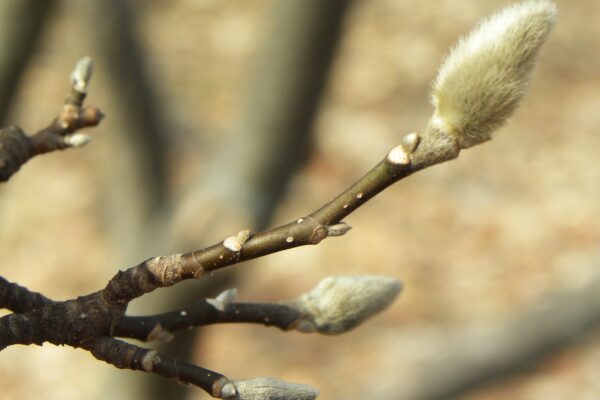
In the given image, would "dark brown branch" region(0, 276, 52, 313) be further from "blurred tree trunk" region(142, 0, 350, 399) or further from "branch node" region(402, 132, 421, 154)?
"blurred tree trunk" region(142, 0, 350, 399)

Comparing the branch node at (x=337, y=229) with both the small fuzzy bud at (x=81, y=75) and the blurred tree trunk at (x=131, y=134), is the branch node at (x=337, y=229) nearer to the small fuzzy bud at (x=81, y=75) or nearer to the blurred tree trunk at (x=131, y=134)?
the small fuzzy bud at (x=81, y=75)

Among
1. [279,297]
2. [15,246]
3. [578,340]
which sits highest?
[15,246]

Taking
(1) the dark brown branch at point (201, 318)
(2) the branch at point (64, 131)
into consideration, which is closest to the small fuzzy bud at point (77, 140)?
(2) the branch at point (64, 131)

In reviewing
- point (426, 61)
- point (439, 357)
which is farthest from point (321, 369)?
point (426, 61)

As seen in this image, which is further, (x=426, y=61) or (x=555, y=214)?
(x=426, y=61)

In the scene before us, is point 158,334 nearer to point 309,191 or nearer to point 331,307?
point 331,307

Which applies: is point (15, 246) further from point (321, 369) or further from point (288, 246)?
point (288, 246)

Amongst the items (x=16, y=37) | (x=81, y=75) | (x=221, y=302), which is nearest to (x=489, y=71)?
(x=221, y=302)
